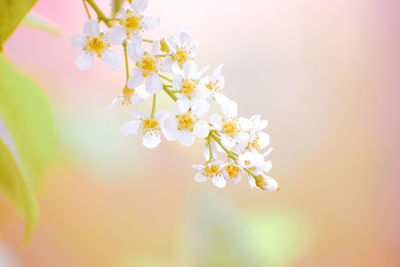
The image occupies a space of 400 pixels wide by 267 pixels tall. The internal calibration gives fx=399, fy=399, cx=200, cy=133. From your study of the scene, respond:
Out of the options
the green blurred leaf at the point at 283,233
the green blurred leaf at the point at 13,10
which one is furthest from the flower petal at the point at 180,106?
the green blurred leaf at the point at 283,233

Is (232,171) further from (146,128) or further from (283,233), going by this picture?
(283,233)

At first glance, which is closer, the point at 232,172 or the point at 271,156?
the point at 232,172

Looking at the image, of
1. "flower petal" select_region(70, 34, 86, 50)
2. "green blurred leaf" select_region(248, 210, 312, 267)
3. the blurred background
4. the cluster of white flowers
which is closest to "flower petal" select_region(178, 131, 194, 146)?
the cluster of white flowers

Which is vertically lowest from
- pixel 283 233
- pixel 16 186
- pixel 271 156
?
pixel 16 186

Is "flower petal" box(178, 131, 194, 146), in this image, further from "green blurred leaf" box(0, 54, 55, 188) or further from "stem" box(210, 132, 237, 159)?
"green blurred leaf" box(0, 54, 55, 188)

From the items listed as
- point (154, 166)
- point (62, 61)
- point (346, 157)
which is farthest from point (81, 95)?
point (346, 157)

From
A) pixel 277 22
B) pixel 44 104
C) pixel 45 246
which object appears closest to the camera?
pixel 44 104

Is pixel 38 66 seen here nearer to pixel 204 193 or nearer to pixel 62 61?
pixel 62 61

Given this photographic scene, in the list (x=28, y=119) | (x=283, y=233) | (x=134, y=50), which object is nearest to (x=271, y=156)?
(x=283, y=233)
